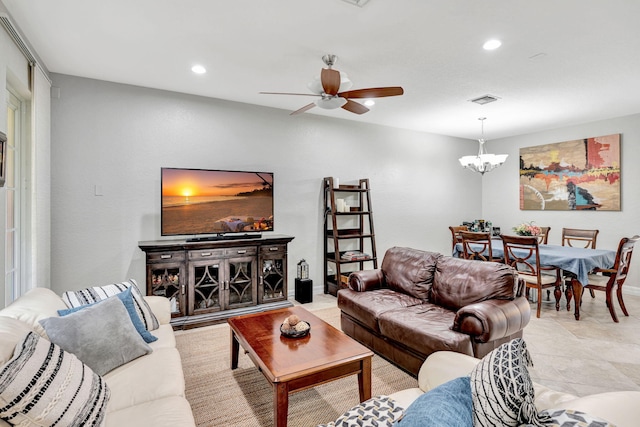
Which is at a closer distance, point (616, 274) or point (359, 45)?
point (359, 45)

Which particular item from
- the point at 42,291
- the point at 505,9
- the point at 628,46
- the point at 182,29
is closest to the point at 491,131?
the point at 628,46

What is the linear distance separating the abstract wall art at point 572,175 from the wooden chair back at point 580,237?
613mm

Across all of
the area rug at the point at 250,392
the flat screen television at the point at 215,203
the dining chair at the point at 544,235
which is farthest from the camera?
the dining chair at the point at 544,235

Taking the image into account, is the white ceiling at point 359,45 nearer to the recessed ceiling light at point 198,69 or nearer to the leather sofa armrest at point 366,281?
the recessed ceiling light at point 198,69

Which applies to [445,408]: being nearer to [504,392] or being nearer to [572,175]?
[504,392]

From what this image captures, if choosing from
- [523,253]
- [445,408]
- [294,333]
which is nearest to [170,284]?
[294,333]

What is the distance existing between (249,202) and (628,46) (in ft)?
13.3

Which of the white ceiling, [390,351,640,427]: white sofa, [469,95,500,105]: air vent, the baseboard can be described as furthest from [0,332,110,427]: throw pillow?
the baseboard

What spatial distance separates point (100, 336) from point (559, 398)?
214 cm

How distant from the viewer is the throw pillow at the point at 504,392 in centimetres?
93

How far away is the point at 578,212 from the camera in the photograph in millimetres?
5523

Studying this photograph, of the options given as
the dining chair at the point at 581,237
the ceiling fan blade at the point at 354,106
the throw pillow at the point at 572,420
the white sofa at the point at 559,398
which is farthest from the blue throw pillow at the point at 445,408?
the dining chair at the point at 581,237

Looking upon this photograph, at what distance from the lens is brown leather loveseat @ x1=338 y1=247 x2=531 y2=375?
2291 mm

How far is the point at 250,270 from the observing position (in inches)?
160
